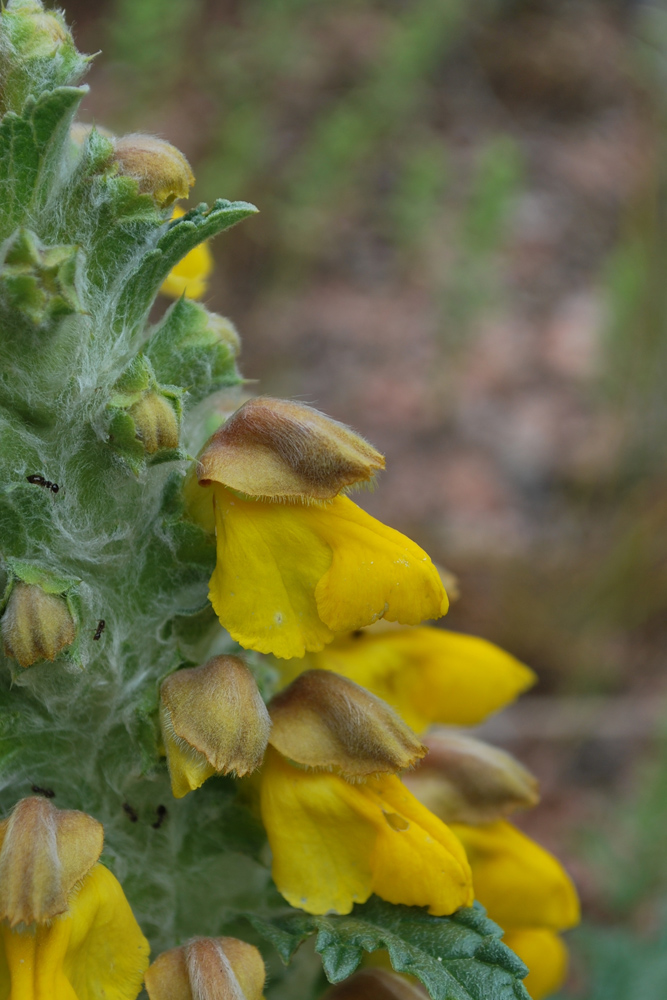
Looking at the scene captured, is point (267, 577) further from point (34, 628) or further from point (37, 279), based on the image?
point (37, 279)

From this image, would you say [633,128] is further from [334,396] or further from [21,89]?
[21,89]

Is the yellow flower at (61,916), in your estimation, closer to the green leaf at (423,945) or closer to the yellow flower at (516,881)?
the green leaf at (423,945)

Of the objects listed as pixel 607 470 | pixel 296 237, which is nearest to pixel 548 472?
pixel 607 470

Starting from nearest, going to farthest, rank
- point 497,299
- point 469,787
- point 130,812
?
point 130,812, point 469,787, point 497,299

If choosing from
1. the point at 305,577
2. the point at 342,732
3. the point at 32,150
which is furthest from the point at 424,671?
the point at 32,150

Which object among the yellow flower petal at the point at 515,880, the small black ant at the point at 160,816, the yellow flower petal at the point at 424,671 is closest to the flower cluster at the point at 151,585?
the small black ant at the point at 160,816
